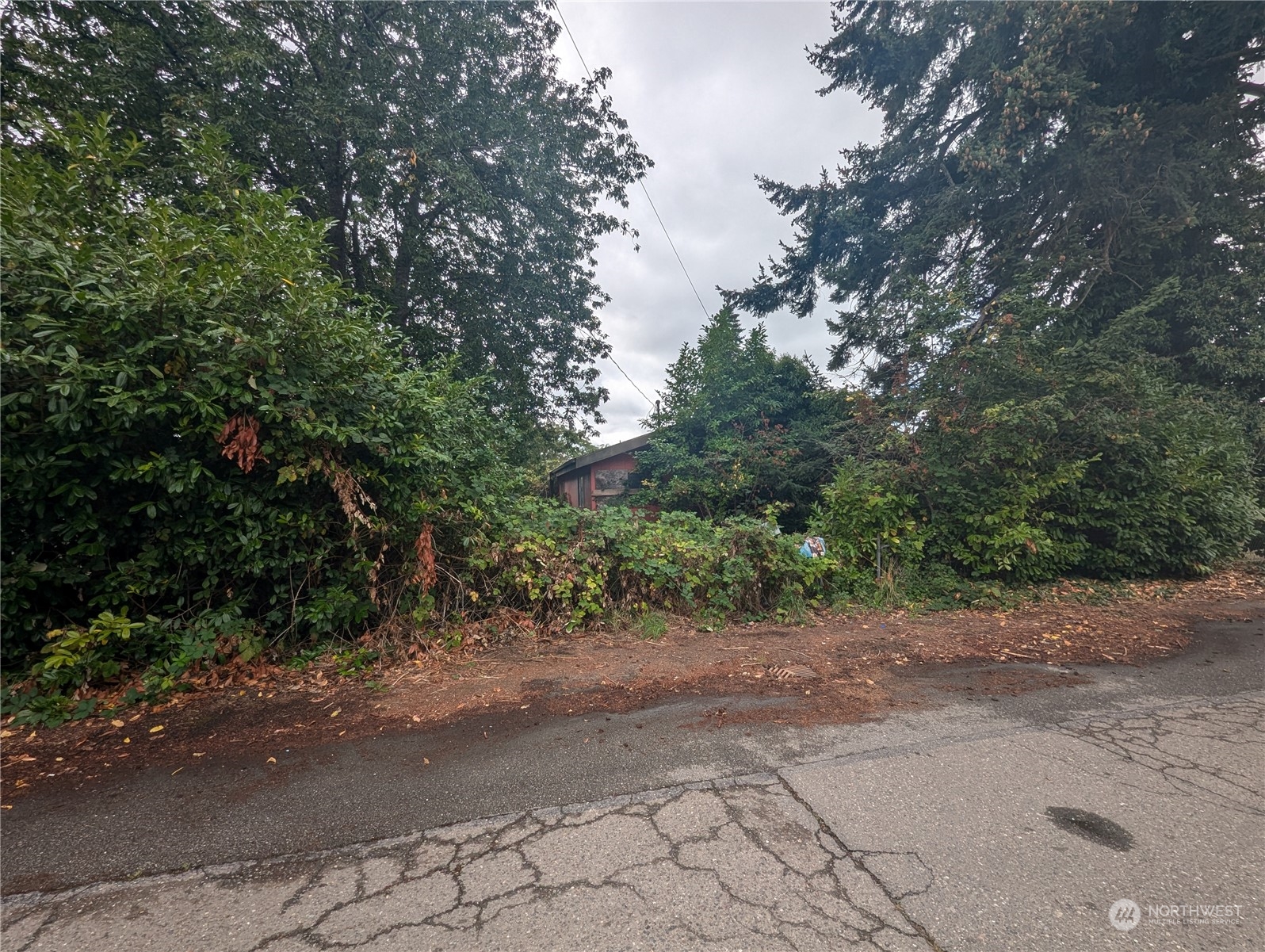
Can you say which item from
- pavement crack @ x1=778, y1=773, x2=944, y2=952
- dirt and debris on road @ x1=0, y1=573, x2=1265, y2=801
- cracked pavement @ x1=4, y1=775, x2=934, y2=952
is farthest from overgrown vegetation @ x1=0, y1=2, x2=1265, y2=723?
pavement crack @ x1=778, y1=773, x2=944, y2=952

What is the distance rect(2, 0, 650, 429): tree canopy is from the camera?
678 cm

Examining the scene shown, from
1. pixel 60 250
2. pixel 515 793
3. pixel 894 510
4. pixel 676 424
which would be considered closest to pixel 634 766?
pixel 515 793

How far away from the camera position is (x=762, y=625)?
5.48 meters

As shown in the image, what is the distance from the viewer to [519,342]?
11562mm

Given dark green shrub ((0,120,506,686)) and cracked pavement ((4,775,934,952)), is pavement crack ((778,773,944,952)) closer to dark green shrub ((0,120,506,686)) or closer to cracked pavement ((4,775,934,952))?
cracked pavement ((4,775,934,952))

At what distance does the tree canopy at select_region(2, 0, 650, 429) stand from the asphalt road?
15.3ft

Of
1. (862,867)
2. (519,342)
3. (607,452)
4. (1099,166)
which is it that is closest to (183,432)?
(862,867)

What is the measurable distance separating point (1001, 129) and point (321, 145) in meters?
12.3

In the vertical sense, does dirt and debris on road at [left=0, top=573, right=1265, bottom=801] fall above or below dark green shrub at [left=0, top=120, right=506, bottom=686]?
below

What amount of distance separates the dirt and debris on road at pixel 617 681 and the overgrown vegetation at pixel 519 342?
0.35 metres

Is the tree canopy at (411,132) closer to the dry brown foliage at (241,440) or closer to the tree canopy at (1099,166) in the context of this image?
the dry brown foliage at (241,440)

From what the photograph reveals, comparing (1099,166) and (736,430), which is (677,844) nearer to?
(736,430)

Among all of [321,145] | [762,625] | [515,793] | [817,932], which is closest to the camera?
[817,932]

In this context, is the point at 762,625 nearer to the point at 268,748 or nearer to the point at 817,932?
the point at 817,932
